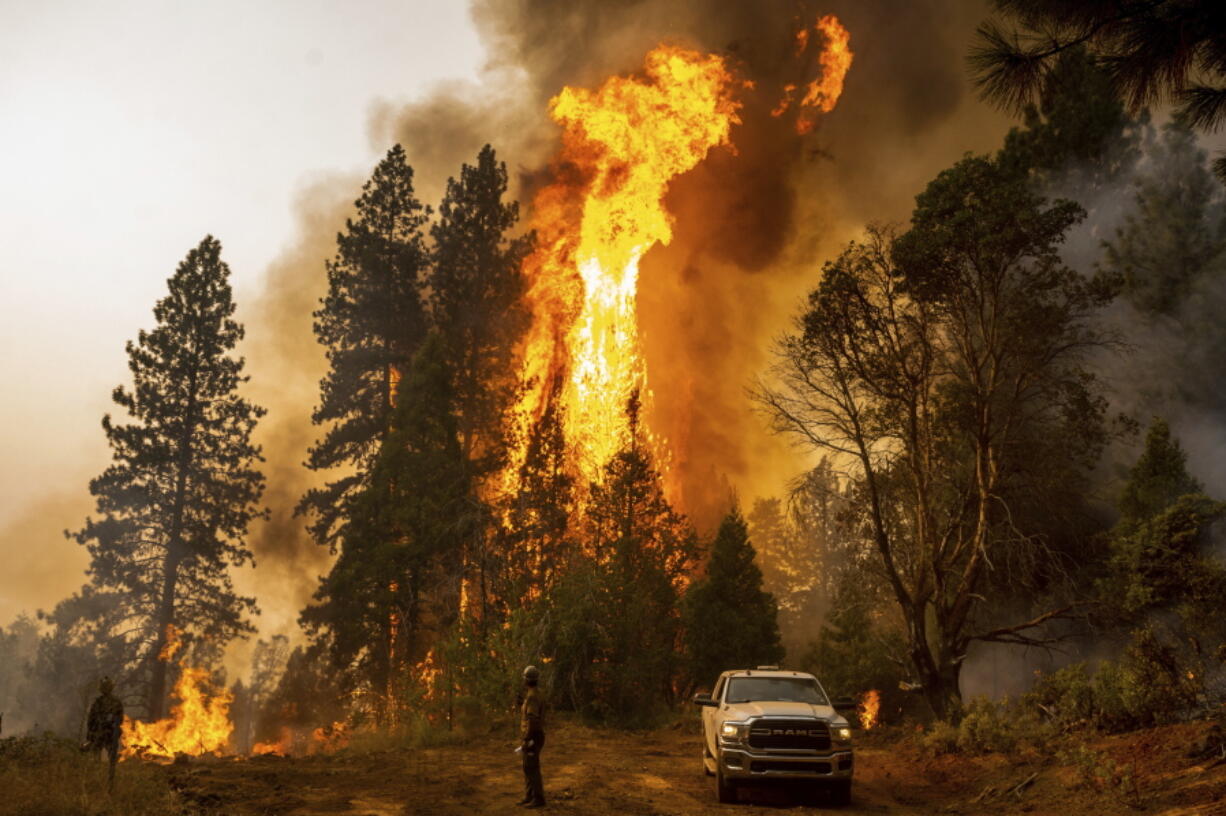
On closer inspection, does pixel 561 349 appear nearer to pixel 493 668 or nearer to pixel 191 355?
pixel 191 355

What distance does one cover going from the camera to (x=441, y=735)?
19797 mm

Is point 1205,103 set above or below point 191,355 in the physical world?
below

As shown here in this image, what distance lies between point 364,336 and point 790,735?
36.0 meters

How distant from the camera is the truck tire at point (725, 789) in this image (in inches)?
514

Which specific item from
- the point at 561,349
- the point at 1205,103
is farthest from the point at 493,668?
the point at 561,349

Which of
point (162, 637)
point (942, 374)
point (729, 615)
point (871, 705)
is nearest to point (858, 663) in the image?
point (871, 705)

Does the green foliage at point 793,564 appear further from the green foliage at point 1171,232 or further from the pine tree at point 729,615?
the green foliage at point 1171,232

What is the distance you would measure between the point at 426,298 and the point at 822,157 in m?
29.0

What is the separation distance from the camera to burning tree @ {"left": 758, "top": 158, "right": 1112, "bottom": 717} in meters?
21.0

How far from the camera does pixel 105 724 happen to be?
43.3ft

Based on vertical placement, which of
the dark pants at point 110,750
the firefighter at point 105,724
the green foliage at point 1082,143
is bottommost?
the dark pants at point 110,750

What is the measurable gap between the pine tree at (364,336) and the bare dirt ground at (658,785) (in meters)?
25.8

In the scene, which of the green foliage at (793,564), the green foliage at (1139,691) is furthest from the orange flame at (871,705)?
the green foliage at (793,564)

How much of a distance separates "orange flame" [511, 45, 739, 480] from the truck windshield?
30167 millimetres
